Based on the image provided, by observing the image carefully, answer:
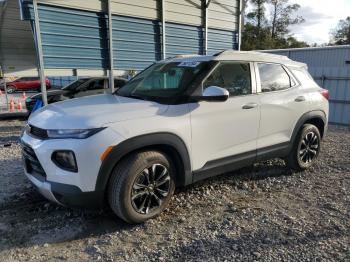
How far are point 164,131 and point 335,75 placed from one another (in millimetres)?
9762

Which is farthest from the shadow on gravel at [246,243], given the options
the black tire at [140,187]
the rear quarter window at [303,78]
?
the rear quarter window at [303,78]

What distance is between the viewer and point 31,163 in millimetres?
3357

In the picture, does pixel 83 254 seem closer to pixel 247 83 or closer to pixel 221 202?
pixel 221 202

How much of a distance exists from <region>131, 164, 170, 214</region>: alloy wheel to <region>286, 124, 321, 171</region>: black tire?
7.77 feet

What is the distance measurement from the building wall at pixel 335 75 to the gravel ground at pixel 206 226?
7217 millimetres

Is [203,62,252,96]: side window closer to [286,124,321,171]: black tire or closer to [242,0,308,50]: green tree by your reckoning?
[286,124,321,171]: black tire

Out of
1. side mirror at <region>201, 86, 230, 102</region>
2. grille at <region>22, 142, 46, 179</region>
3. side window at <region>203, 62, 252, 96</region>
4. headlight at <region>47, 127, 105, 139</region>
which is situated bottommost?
grille at <region>22, 142, 46, 179</region>

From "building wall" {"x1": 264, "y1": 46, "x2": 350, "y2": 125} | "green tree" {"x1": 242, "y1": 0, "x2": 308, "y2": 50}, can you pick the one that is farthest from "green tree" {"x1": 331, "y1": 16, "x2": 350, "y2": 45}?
"building wall" {"x1": 264, "y1": 46, "x2": 350, "y2": 125}

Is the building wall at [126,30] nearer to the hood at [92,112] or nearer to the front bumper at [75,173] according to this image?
the hood at [92,112]

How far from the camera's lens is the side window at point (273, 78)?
14.4ft

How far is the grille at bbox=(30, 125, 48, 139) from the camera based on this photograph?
124 inches

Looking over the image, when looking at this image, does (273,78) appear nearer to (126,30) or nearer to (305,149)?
(305,149)

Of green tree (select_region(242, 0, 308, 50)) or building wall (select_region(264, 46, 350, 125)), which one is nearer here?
building wall (select_region(264, 46, 350, 125))

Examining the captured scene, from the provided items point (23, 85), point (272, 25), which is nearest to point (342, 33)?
point (272, 25)
